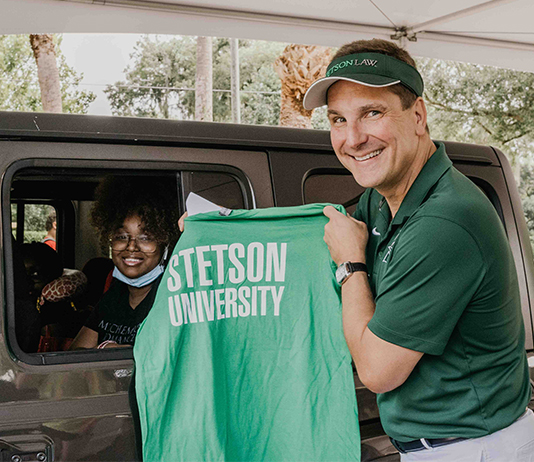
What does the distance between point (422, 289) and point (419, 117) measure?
61 cm

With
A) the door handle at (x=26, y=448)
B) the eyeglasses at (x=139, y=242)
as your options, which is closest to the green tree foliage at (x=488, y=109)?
the eyeglasses at (x=139, y=242)

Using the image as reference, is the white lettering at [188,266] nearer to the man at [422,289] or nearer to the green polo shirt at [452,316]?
the man at [422,289]

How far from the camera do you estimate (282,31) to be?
5.78 metres

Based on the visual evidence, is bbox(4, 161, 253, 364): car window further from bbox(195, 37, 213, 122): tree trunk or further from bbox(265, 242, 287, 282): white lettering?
bbox(195, 37, 213, 122): tree trunk

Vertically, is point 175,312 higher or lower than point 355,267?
lower

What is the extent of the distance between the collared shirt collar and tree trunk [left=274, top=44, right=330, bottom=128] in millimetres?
8510

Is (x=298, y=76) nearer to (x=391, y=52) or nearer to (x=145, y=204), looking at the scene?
(x=145, y=204)

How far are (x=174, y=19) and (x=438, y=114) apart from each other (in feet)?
57.1

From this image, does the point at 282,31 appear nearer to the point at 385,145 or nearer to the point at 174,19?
the point at 174,19

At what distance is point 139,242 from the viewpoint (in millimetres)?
2615

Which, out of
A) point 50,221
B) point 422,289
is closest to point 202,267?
point 422,289

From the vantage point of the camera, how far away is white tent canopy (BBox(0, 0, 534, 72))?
204 inches

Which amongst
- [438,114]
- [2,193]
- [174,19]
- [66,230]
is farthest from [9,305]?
[438,114]

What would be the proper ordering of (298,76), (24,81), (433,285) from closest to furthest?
(433,285)
(298,76)
(24,81)
